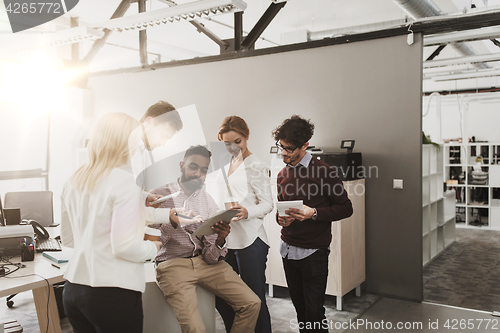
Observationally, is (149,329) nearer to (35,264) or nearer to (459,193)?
(35,264)

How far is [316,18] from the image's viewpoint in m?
5.90

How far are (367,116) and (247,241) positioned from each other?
2.18 m

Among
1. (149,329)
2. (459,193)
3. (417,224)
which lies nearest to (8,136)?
(149,329)

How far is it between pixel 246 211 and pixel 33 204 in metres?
3.02

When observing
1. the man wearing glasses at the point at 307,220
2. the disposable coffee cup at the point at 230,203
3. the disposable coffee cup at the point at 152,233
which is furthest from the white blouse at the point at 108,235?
the man wearing glasses at the point at 307,220

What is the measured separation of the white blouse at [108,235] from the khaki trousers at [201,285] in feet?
1.64

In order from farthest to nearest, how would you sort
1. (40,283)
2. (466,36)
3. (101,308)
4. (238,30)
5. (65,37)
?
(466,36)
(238,30)
(65,37)
(40,283)
(101,308)

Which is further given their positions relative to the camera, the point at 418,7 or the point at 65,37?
the point at 65,37

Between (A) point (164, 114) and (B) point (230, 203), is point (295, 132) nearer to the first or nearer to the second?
(B) point (230, 203)

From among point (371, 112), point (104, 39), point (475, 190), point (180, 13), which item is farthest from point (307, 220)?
point (475, 190)

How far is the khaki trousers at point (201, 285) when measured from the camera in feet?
6.55

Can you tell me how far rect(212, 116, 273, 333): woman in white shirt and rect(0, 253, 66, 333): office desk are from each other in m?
0.98

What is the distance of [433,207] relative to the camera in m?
5.34

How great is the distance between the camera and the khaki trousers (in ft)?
6.55
